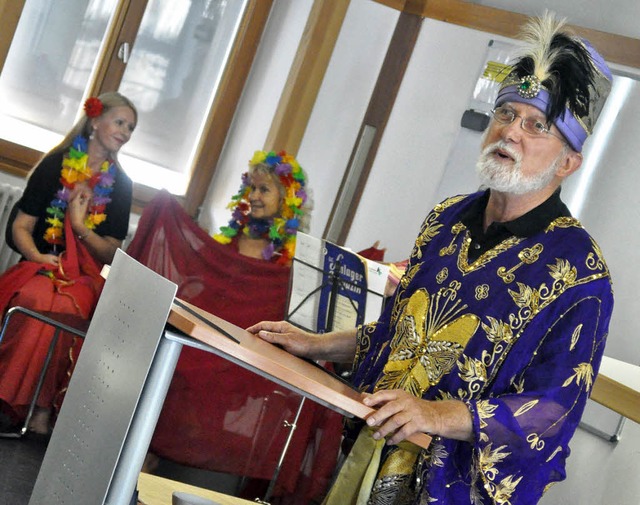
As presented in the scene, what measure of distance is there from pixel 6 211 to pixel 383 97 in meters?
2.43

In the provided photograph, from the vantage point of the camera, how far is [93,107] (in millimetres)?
5090

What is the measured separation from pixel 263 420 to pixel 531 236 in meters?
2.57

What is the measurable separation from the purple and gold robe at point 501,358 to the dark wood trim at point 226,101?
4470 millimetres

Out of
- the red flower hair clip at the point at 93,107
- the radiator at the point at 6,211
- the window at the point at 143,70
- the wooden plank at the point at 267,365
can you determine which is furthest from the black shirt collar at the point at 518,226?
the window at the point at 143,70

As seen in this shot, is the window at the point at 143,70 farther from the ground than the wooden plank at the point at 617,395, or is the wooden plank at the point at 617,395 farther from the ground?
the window at the point at 143,70

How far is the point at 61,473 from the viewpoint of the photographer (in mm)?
1856

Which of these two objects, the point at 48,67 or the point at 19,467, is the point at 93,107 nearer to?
the point at 48,67

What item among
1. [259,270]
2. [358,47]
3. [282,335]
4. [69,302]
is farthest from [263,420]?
[358,47]

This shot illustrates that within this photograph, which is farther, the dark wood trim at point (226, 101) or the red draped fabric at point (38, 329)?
the dark wood trim at point (226, 101)

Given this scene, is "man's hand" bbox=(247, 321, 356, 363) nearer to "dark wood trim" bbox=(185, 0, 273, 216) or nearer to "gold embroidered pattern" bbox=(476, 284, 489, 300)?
"gold embroidered pattern" bbox=(476, 284, 489, 300)

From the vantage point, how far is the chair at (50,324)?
13.5ft

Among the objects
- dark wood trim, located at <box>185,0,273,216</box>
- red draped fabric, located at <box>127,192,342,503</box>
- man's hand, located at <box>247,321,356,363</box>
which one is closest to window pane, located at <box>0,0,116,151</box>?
dark wood trim, located at <box>185,0,273,216</box>

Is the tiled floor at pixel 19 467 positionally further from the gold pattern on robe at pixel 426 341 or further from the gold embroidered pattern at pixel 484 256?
the gold embroidered pattern at pixel 484 256

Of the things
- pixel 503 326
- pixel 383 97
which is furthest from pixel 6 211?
pixel 503 326
